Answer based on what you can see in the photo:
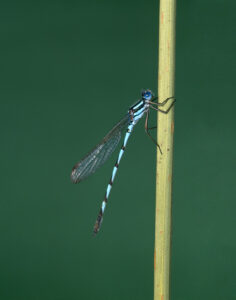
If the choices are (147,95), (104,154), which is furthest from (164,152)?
(104,154)

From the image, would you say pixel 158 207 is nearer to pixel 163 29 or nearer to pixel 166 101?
pixel 166 101

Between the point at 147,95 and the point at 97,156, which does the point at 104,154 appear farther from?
the point at 147,95

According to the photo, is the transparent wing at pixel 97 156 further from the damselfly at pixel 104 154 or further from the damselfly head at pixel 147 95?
the damselfly head at pixel 147 95

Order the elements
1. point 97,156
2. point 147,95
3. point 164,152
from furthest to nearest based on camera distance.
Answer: point 97,156
point 147,95
point 164,152

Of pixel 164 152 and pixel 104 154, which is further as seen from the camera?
pixel 104 154

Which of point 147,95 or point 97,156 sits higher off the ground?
point 147,95

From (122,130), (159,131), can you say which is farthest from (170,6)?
(122,130)
